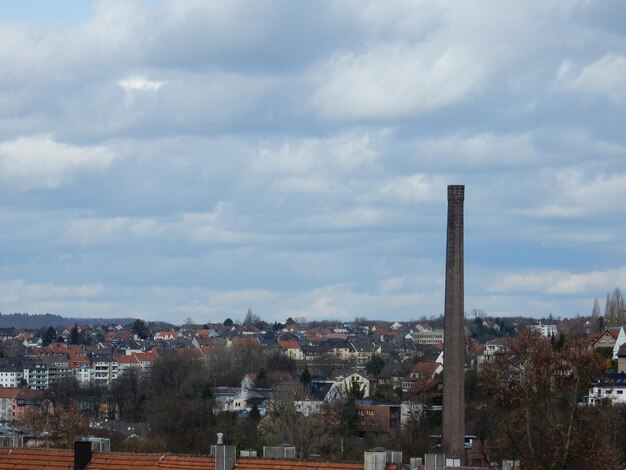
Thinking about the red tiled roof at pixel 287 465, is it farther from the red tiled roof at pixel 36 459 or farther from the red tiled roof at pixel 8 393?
the red tiled roof at pixel 8 393

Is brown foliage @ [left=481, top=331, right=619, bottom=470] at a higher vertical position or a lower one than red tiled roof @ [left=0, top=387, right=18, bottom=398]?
higher

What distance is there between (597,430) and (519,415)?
179 centimetres

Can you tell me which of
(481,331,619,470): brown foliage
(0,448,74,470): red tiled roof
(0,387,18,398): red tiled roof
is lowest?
(0,387,18,398): red tiled roof

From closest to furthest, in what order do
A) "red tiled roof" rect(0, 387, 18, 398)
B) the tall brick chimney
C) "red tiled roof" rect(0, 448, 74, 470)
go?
"red tiled roof" rect(0, 448, 74, 470), the tall brick chimney, "red tiled roof" rect(0, 387, 18, 398)

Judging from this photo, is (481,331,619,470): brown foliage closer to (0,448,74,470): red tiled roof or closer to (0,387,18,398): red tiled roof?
(0,448,74,470): red tiled roof

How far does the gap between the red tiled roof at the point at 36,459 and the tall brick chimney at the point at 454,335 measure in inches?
1818

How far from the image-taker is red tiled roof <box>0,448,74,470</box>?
111 ft

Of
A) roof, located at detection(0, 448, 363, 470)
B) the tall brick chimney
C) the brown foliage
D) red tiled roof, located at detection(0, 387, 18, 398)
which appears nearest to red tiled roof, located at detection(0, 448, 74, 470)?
roof, located at detection(0, 448, 363, 470)

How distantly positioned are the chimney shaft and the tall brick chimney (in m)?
46.6

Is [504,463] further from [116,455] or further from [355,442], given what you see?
[355,442]

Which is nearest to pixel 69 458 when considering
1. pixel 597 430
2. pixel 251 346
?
pixel 597 430

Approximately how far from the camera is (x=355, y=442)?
9925 centimetres

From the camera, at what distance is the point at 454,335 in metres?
82.2

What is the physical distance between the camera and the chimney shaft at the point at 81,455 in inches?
1318
